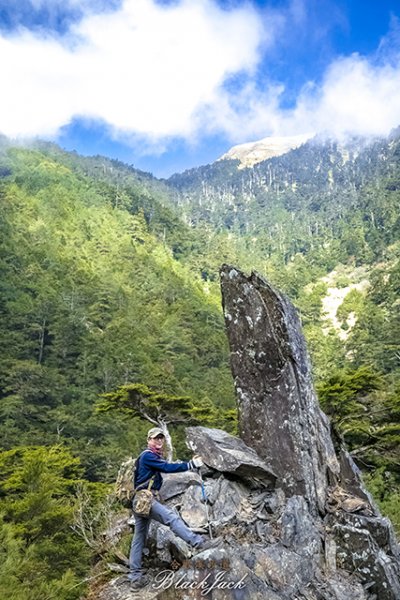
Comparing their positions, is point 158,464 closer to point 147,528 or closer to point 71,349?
point 147,528

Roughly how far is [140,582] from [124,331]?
3936 cm

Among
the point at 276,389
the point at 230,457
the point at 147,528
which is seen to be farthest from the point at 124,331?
the point at 147,528

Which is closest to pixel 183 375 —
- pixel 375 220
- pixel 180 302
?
pixel 180 302

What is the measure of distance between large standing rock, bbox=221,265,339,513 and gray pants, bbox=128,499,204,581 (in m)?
2.58

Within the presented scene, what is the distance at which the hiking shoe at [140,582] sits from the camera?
244 inches

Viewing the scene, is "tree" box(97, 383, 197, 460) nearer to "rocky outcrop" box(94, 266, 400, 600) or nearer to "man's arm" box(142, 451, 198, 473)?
"rocky outcrop" box(94, 266, 400, 600)

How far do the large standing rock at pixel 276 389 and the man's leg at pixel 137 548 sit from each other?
2814 millimetres

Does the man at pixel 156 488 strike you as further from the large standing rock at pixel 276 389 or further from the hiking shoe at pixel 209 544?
the large standing rock at pixel 276 389

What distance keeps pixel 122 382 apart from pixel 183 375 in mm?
7588

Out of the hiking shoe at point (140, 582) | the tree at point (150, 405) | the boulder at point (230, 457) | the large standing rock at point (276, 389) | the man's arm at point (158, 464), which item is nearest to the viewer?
the man's arm at point (158, 464)

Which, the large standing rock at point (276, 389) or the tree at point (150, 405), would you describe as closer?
the large standing rock at point (276, 389)

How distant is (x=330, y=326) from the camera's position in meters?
81.3

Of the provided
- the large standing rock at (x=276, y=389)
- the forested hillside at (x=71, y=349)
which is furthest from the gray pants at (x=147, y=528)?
the large standing rock at (x=276, y=389)

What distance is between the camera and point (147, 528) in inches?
240
